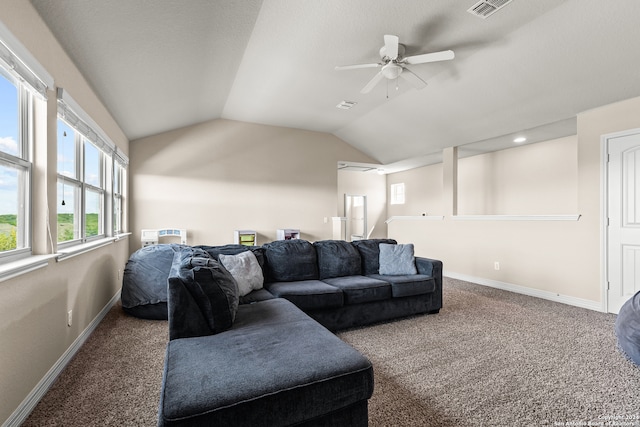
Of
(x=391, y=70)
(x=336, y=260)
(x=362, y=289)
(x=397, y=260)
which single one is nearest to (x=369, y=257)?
(x=397, y=260)

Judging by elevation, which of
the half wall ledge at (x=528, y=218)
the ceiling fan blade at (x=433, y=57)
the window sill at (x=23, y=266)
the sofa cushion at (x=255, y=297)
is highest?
the ceiling fan blade at (x=433, y=57)

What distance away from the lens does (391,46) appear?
9.57 feet

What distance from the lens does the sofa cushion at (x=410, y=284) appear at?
3.32 metres

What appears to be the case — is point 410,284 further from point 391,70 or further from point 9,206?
point 9,206

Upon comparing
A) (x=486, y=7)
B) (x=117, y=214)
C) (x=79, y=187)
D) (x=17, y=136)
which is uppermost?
(x=486, y=7)

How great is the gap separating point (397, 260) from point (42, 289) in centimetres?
330

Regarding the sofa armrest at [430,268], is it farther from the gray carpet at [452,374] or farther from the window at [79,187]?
the window at [79,187]

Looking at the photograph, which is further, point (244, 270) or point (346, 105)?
point (346, 105)

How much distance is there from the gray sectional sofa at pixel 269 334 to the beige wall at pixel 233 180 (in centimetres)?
230

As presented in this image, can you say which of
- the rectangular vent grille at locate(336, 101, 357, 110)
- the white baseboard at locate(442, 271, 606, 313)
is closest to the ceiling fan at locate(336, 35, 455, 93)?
the rectangular vent grille at locate(336, 101, 357, 110)

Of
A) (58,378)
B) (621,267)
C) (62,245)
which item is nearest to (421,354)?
(58,378)

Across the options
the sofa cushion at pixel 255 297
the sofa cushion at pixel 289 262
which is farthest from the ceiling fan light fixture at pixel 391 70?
the sofa cushion at pixel 255 297

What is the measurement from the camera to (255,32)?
316cm

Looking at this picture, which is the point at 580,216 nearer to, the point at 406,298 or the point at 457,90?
the point at 457,90
